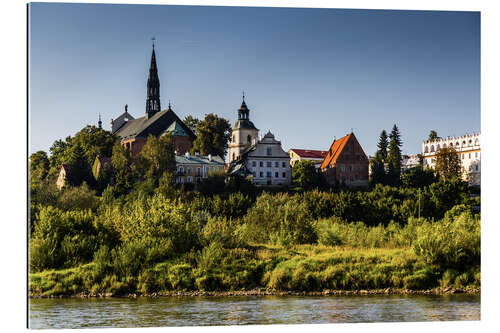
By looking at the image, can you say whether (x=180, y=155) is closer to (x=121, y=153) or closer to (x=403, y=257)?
(x=121, y=153)

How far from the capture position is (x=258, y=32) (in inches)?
313

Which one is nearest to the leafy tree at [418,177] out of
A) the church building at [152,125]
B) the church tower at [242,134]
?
the church tower at [242,134]

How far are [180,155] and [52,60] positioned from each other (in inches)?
155

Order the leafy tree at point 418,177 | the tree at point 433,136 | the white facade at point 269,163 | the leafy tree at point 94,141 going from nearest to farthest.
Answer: the leafy tree at point 94,141, the tree at point 433,136, the white facade at point 269,163, the leafy tree at point 418,177

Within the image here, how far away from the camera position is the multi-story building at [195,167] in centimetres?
1049

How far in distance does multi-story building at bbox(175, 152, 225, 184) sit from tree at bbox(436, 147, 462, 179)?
335 centimetres

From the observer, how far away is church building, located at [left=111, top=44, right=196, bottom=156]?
27.5 feet

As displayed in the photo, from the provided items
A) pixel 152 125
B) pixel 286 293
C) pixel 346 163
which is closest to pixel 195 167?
pixel 152 125

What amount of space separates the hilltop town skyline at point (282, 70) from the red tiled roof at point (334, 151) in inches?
4.7

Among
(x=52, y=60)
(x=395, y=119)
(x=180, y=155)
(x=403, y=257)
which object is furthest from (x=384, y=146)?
(x=52, y=60)

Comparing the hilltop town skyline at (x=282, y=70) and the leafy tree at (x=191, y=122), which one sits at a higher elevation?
the hilltop town skyline at (x=282, y=70)

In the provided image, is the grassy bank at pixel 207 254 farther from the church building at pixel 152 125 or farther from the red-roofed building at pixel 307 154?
the red-roofed building at pixel 307 154

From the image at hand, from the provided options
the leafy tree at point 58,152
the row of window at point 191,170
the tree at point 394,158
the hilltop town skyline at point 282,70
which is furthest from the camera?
the row of window at point 191,170

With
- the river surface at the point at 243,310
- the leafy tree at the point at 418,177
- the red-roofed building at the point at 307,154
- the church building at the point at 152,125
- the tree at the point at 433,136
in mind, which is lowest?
the river surface at the point at 243,310
